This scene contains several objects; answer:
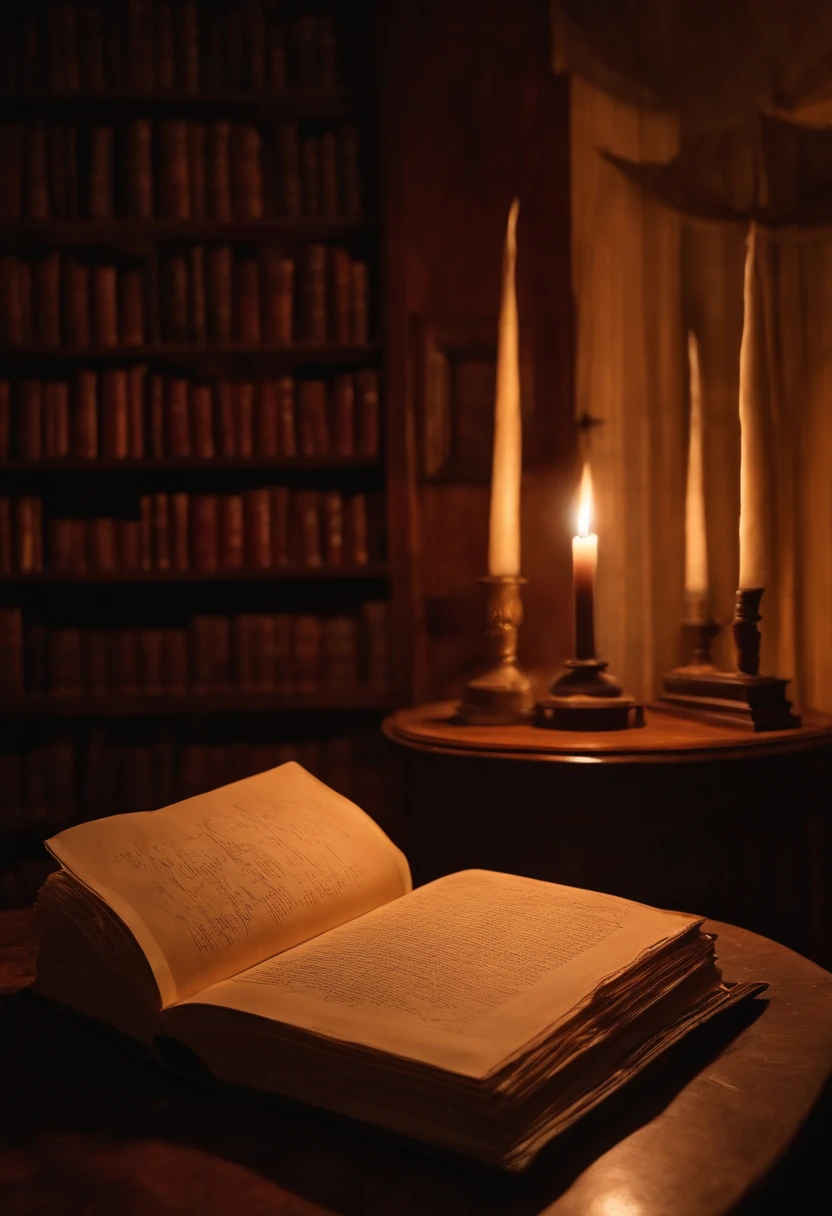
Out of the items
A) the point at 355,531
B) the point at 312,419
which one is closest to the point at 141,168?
the point at 312,419

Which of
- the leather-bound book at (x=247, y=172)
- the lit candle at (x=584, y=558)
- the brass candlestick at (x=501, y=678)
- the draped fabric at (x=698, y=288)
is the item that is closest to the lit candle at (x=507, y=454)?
the brass candlestick at (x=501, y=678)

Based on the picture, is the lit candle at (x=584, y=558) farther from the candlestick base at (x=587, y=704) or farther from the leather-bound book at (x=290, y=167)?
the leather-bound book at (x=290, y=167)

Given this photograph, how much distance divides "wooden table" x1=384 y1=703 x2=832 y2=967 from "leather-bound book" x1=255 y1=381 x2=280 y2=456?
1.18 meters

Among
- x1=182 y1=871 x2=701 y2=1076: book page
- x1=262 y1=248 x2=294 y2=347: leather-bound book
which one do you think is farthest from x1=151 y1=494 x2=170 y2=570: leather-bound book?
x1=182 y1=871 x2=701 y2=1076: book page

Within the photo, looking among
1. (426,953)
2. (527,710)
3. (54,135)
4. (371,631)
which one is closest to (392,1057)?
(426,953)

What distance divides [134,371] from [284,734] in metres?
0.93

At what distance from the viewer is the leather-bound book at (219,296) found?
2.27 m

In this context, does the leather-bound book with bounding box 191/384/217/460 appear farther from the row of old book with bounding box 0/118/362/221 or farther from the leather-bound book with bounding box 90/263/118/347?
the row of old book with bounding box 0/118/362/221

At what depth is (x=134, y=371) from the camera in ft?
7.54

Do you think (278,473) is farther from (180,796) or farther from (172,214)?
(180,796)

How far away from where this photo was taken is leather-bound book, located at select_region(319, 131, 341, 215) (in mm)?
2293

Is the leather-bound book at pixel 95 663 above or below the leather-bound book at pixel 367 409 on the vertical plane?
below

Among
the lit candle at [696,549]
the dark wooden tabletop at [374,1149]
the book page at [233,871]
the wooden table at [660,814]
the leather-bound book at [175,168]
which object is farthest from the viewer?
the leather-bound book at [175,168]

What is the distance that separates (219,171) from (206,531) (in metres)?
0.81
